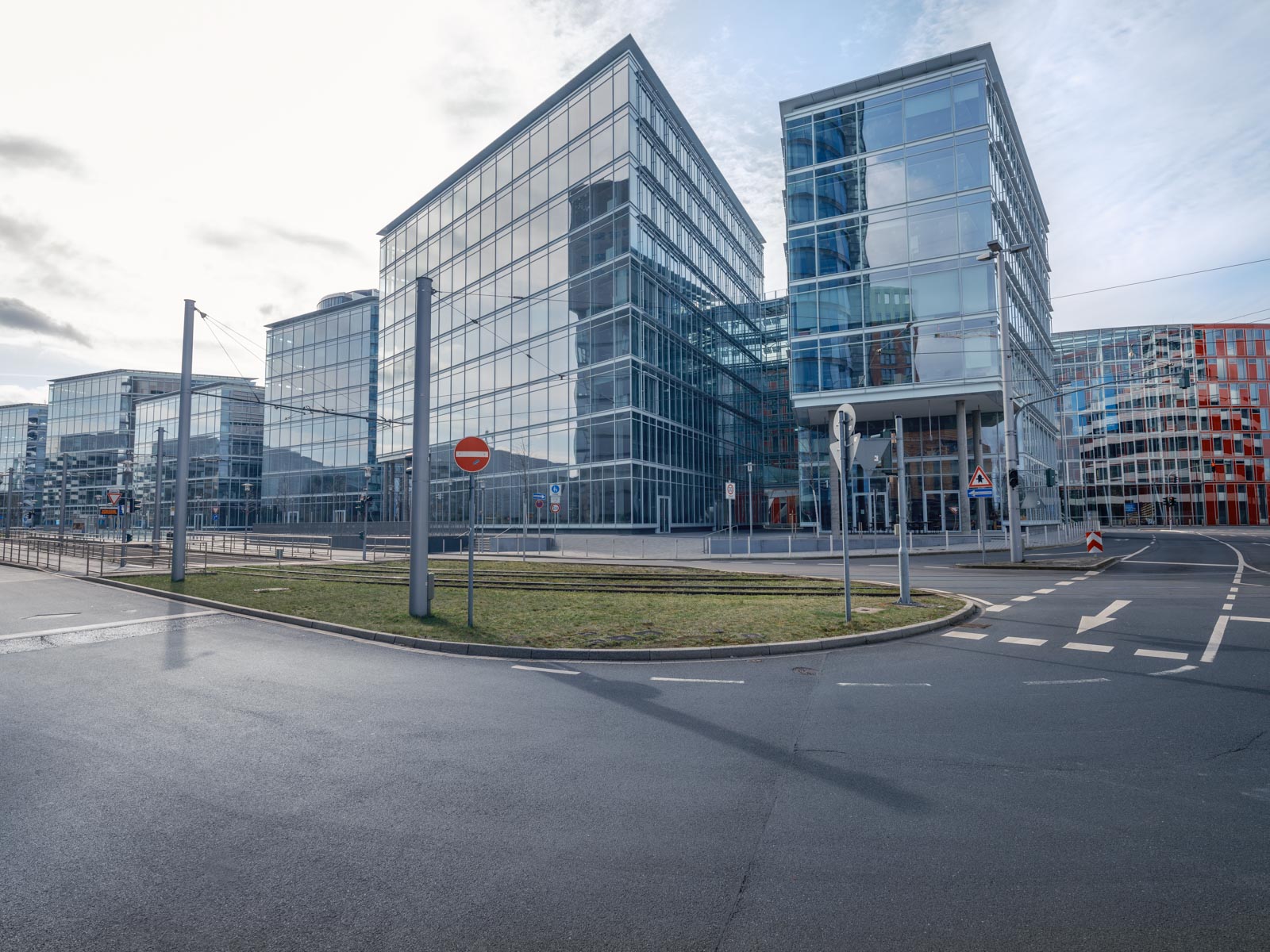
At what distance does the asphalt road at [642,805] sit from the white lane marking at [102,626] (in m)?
2.86

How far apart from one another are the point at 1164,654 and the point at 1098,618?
3.15 meters

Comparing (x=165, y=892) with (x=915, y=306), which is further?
(x=915, y=306)

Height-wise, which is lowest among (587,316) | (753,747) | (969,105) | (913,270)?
(753,747)

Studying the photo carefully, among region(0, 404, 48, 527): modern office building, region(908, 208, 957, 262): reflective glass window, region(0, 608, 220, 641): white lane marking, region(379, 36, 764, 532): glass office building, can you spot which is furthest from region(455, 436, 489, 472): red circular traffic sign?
region(0, 404, 48, 527): modern office building

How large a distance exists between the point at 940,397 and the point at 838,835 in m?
39.8

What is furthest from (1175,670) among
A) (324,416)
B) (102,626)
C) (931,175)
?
(324,416)

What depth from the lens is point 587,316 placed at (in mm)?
43469

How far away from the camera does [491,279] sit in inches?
1978

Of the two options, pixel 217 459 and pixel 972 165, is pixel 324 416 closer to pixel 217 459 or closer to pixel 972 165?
pixel 217 459

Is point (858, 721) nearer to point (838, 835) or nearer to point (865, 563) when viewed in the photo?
point (838, 835)

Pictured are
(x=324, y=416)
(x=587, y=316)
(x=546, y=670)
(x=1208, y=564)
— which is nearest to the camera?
(x=546, y=670)

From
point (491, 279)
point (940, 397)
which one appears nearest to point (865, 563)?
point (940, 397)

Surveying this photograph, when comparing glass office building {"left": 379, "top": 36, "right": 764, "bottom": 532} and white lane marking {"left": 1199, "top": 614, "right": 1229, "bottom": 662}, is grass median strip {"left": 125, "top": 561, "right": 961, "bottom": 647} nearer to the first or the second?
white lane marking {"left": 1199, "top": 614, "right": 1229, "bottom": 662}

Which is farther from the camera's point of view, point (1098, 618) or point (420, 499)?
point (420, 499)
